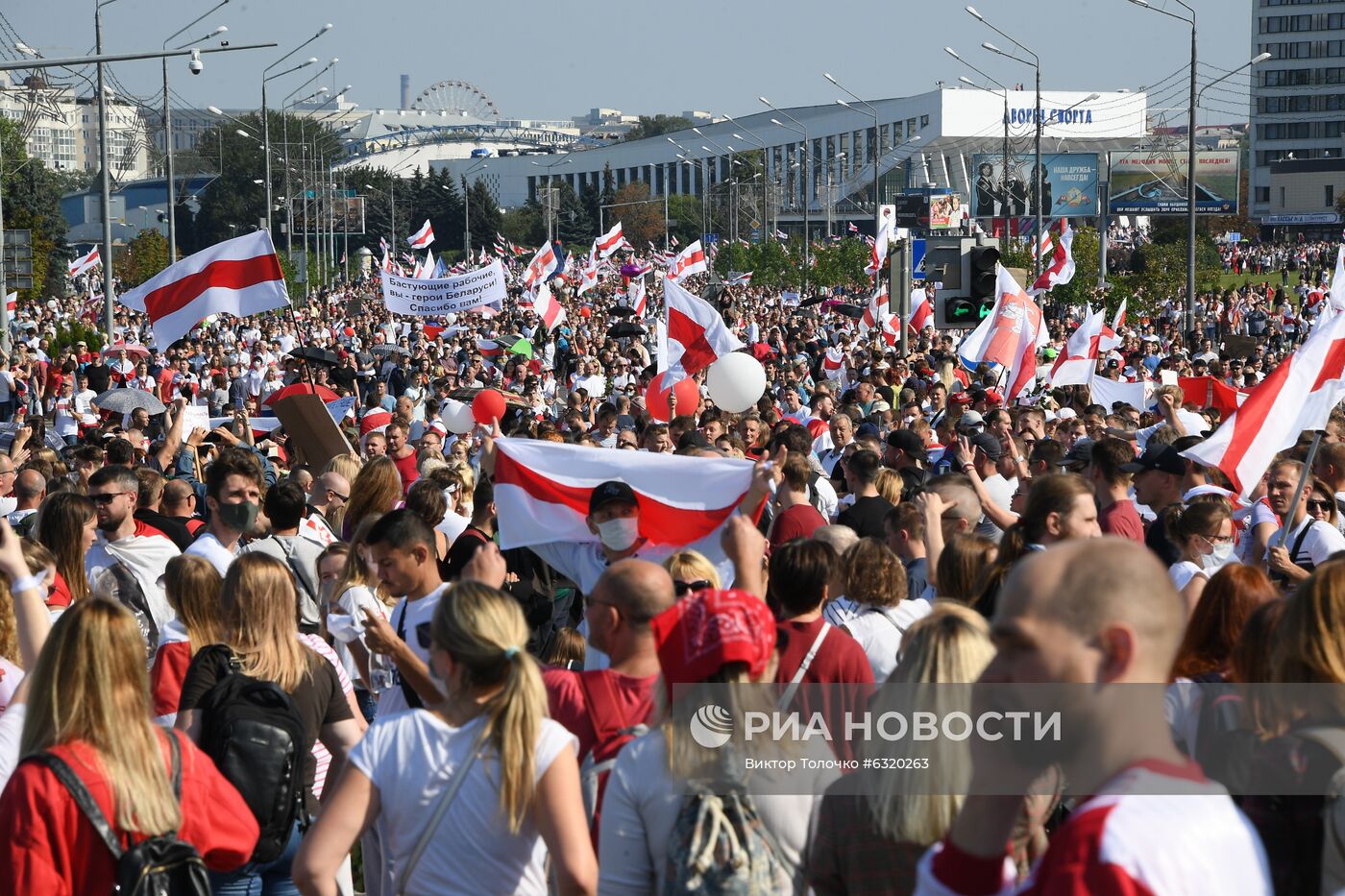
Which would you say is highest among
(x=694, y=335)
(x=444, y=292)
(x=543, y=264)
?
(x=543, y=264)

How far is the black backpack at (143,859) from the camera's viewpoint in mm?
3320

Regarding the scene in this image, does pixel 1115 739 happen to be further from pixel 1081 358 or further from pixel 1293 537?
pixel 1081 358

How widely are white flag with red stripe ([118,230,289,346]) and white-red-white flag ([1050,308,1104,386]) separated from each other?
744 centimetres

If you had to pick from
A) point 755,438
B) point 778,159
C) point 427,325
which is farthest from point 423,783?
point 778,159

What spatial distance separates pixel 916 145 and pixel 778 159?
62.2ft

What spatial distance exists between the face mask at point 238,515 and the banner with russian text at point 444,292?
583 inches

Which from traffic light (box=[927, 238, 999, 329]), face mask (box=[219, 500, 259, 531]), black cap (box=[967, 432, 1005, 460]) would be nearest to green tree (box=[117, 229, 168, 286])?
traffic light (box=[927, 238, 999, 329])

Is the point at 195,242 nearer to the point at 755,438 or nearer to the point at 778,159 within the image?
the point at 778,159

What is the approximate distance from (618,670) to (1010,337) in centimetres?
1293

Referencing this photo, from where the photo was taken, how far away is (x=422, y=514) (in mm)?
7043

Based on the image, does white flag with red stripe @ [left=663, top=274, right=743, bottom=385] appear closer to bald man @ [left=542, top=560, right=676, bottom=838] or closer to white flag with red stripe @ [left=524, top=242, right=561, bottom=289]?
bald man @ [left=542, top=560, right=676, bottom=838]

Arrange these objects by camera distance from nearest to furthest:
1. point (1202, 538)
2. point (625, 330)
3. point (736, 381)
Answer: point (1202, 538)
point (736, 381)
point (625, 330)

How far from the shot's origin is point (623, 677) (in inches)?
158

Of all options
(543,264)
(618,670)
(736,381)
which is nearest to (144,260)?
(543,264)
